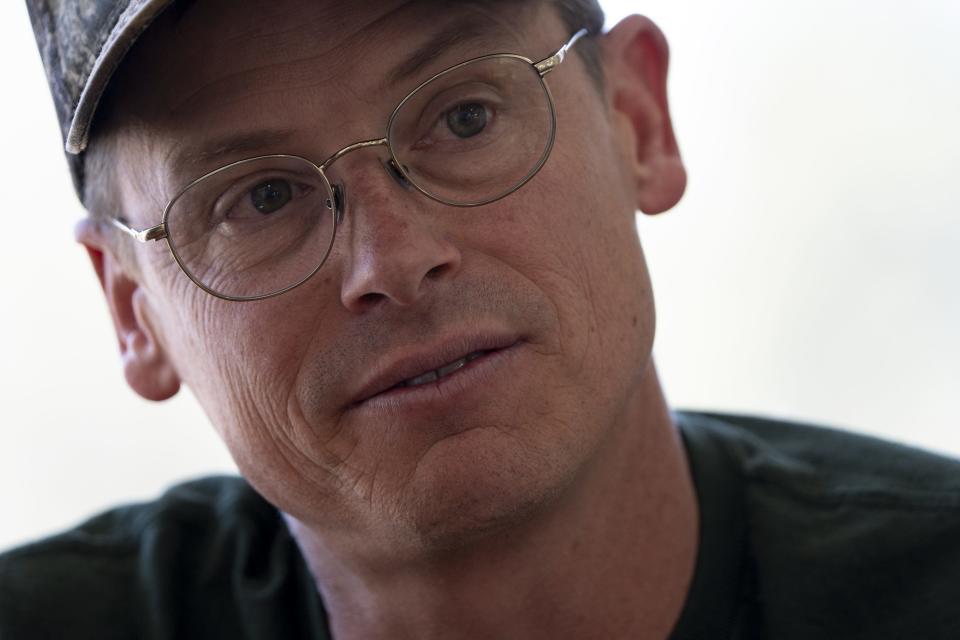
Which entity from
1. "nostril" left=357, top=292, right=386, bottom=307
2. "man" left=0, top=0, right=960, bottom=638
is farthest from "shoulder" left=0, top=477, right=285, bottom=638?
"nostril" left=357, top=292, right=386, bottom=307

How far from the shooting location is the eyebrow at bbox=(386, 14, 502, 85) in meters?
1.60

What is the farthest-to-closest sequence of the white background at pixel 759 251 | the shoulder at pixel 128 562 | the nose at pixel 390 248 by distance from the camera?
the white background at pixel 759 251 → the shoulder at pixel 128 562 → the nose at pixel 390 248

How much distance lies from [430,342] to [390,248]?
0.45ft

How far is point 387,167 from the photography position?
159cm

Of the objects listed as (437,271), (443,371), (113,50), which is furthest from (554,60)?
(113,50)

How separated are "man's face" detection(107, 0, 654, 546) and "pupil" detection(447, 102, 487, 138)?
0.07 meters

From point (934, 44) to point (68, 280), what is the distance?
2090mm

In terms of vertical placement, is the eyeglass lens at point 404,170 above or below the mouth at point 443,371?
above

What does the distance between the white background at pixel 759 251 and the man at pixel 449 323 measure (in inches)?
26.7

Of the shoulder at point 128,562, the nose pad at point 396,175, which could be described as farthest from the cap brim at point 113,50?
the shoulder at point 128,562

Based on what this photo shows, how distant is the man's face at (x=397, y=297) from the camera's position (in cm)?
157

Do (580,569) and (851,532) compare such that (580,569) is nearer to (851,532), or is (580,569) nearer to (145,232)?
(851,532)

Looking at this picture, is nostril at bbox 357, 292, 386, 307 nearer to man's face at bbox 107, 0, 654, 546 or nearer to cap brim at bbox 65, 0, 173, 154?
man's face at bbox 107, 0, 654, 546

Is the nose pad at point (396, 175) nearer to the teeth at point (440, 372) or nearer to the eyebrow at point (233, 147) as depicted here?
the eyebrow at point (233, 147)
